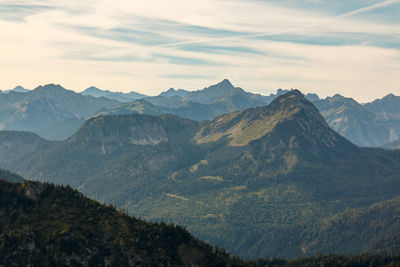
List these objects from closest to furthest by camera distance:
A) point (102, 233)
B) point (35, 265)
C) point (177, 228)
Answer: point (35, 265) < point (102, 233) < point (177, 228)

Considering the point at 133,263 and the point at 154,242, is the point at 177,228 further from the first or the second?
the point at 133,263

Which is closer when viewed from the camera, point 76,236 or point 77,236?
point 76,236

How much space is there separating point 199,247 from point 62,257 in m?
59.7

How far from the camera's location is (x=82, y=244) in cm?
17200

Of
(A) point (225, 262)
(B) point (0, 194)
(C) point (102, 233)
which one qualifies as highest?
(B) point (0, 194)

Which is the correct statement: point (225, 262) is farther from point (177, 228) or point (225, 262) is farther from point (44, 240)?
point (44, 240)

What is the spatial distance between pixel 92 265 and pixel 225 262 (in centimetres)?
5904

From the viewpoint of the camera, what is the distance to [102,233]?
18138cm

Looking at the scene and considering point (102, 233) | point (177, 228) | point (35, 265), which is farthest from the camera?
point (177, 228)

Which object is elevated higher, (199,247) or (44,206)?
(44,206)

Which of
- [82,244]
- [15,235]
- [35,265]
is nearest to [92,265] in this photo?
[82,244]

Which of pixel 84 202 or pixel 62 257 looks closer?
pixel 62 257

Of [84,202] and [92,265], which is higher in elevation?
[84,202]

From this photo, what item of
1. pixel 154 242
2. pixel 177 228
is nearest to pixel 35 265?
pixel 154 242
